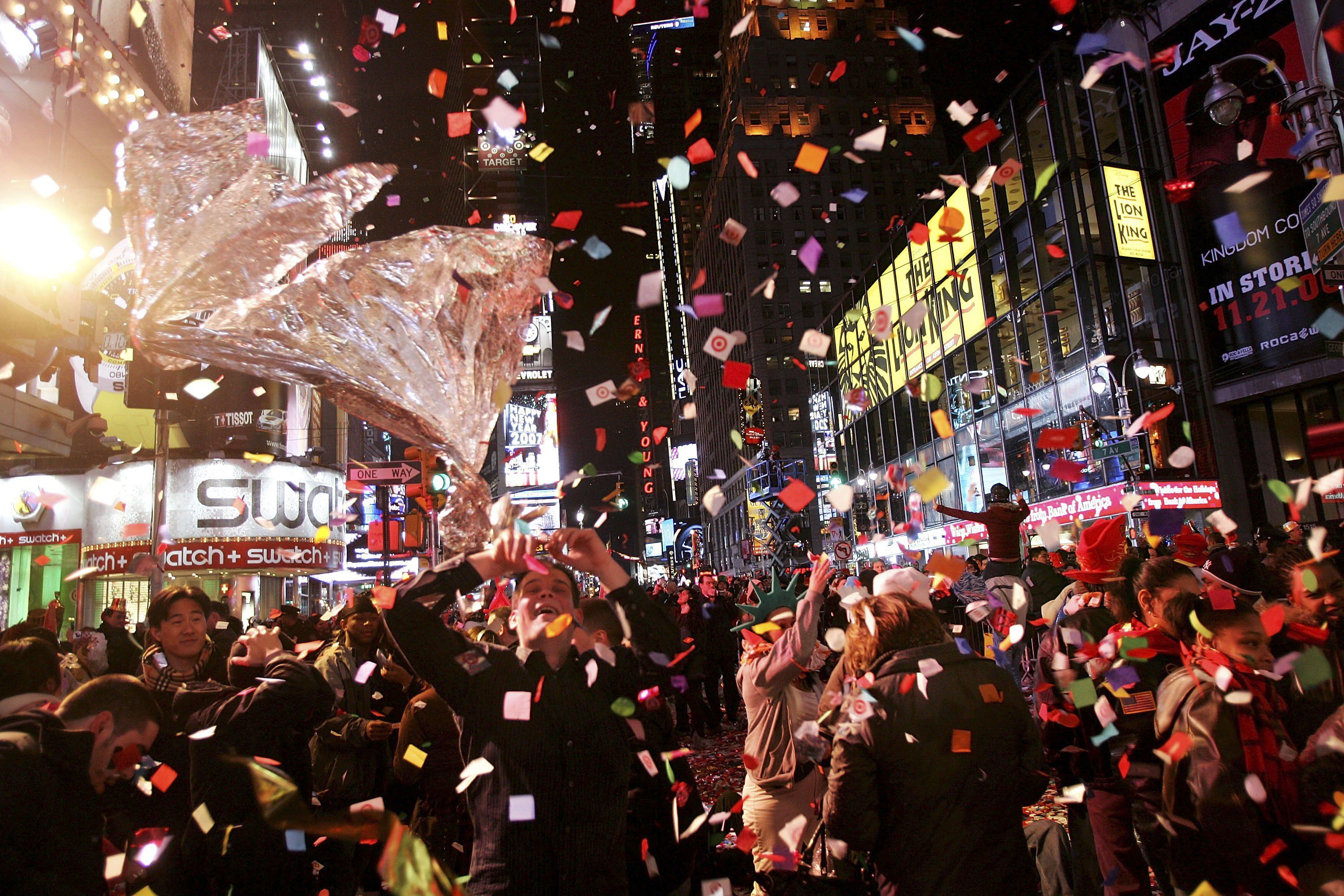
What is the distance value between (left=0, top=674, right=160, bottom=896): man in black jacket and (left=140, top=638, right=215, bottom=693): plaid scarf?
660 mm

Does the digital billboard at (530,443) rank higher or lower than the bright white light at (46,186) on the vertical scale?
higher

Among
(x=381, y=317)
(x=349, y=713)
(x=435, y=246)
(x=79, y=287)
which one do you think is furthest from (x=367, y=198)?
(x=79, y=287)

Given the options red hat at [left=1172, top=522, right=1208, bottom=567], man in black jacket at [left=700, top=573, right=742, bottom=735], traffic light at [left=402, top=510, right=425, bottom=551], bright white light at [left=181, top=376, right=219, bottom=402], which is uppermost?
bright white light at [left=181, top=376, right=219, bottom=402]

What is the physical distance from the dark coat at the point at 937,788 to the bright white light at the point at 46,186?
1361 cm

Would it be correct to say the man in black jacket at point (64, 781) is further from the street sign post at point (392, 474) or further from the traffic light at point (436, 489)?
the street sign post at point (392, 474)

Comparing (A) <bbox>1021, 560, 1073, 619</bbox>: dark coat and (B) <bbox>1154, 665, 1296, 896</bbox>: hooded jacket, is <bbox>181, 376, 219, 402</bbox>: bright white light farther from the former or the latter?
(B) <bbox>1154, 665, 1296, 896</bbox>: hooded jacket

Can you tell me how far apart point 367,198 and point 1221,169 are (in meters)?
23.0

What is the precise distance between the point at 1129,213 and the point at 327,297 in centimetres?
2447

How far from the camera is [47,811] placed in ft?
7.25

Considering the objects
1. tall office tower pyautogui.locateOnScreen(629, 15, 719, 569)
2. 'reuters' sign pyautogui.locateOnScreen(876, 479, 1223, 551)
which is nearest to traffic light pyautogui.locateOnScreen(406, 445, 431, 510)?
'reuters' sign pyautogui.locateOnScreen(876, 479, 1223, 551)

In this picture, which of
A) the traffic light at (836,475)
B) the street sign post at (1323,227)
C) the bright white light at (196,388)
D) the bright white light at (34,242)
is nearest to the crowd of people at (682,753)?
the street sign post at (1323,227)

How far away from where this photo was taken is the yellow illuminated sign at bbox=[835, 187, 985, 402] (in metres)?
27.9

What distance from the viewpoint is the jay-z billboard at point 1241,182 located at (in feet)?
57.7

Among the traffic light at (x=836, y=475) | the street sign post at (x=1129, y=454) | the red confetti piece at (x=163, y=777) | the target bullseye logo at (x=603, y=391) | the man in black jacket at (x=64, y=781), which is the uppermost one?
the traffic light at (x=836, y=475)
